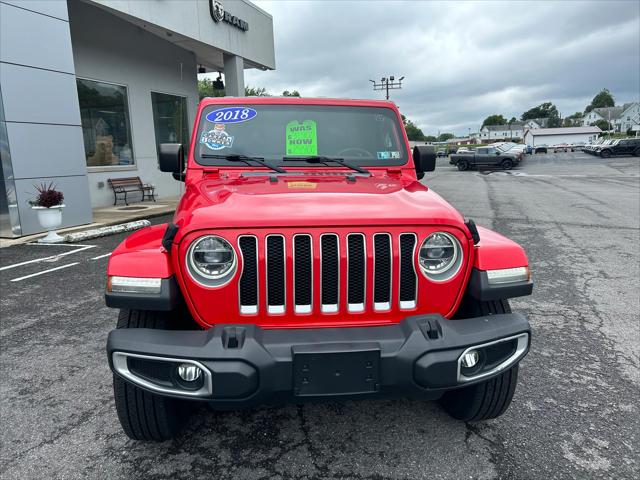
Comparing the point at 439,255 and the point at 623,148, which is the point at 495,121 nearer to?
the point at 623,148

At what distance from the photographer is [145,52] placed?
1320 cm

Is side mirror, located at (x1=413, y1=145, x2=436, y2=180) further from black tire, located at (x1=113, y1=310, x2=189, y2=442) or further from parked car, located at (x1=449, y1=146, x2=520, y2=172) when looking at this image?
parked car, located at (x1=449, y1=146, x2=520, y2=172)

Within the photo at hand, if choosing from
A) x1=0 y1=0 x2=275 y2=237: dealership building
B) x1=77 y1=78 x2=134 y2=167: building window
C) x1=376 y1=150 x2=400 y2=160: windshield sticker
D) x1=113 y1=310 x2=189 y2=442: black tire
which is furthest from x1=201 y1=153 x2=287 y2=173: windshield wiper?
x1=77 y1=78 x2=134 y2=167: building window

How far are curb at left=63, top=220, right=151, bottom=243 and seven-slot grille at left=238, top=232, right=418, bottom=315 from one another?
704cm

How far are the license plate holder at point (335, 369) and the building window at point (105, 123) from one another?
37.8ft

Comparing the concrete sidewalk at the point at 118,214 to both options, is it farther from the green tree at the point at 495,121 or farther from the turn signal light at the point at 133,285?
the green tree at the point at 495,121

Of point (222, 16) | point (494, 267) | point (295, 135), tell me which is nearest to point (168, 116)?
point (222, 16)

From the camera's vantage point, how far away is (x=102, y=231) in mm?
8391

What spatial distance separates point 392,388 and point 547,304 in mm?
3148

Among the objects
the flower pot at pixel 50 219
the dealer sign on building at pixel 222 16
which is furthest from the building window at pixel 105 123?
the flower pot at pixel 50 219

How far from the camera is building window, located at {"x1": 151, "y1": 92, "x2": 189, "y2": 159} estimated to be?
14095 millimetres

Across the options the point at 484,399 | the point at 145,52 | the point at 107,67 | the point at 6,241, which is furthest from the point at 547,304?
the point at 145,52

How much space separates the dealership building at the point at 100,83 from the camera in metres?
8.16

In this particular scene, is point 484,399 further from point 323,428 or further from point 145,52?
point 145,52
